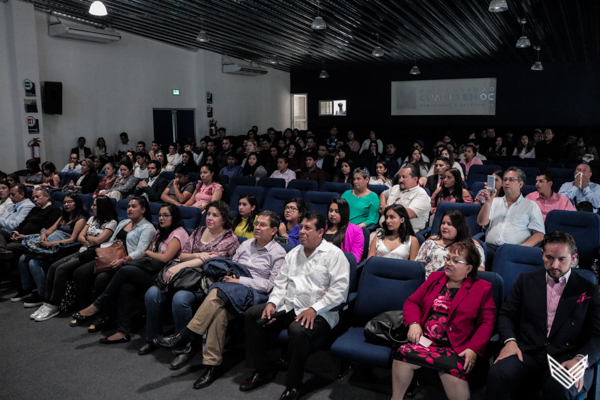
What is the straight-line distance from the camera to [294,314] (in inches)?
135

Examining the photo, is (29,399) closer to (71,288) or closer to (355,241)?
(71,288)

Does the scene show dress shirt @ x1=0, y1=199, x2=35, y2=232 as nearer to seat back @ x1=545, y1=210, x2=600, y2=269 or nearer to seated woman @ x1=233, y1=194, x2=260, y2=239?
seated woman @ x1=233, y1=194, x2=260, y2=239

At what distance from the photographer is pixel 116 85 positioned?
1193 cm

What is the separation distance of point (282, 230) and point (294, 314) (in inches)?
56.0

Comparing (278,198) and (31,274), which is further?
(278,198)

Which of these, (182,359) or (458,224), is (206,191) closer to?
(182,359)

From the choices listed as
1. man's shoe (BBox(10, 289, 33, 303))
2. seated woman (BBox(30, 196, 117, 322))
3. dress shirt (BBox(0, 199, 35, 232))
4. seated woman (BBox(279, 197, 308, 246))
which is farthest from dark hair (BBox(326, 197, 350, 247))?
dress shirt (BBox(0, 199, 35, 232))

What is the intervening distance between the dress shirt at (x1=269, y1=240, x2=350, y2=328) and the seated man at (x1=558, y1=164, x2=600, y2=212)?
3.59m

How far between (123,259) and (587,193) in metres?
4.99

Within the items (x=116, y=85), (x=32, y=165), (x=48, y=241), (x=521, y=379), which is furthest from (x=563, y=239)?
(x=116, y=85)

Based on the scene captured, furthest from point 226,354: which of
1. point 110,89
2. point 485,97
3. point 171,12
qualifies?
point 485,97

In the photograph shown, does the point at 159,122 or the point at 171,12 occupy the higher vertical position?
the point at 171,12

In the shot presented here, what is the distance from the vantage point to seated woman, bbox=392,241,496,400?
2.76m

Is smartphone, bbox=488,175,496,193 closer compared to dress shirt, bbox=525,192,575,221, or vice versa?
smartphone, bbox=488,175,496,193
